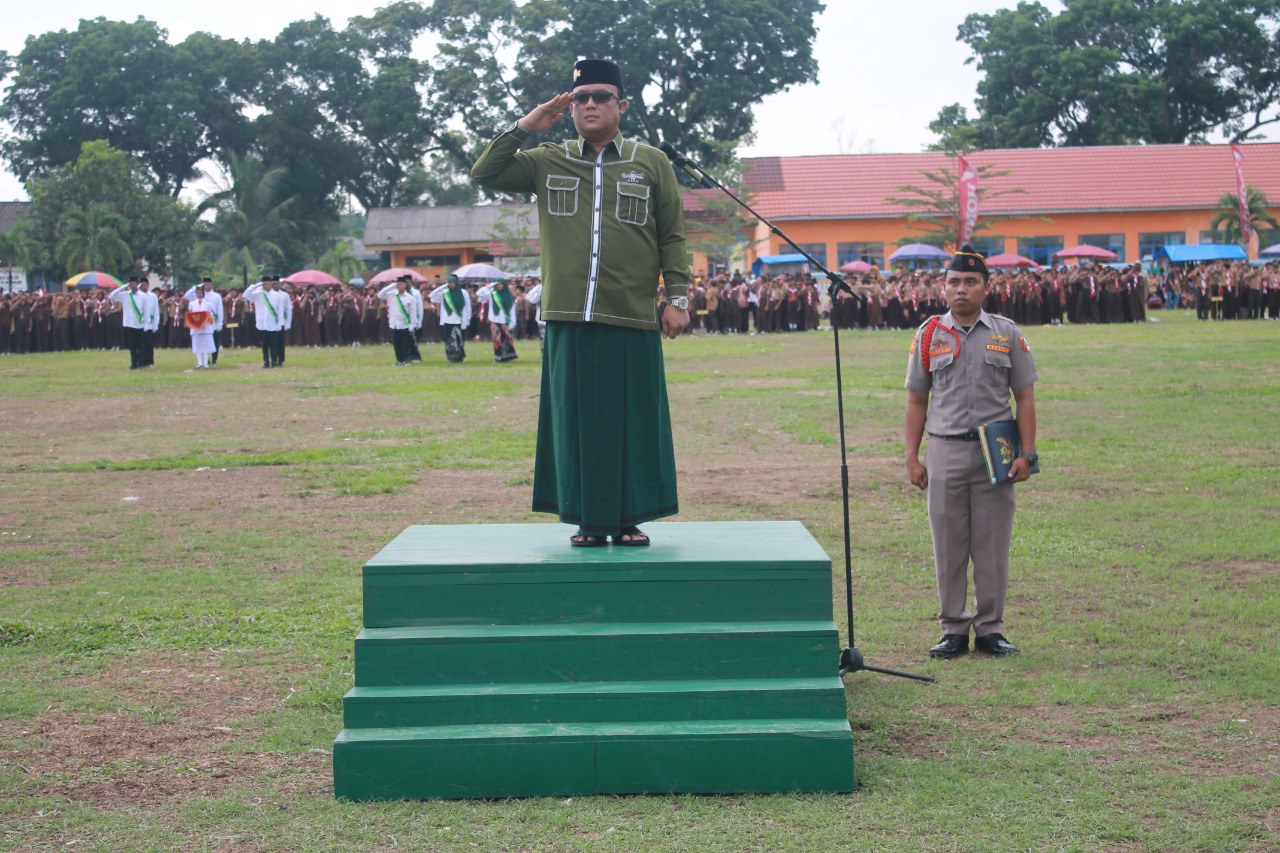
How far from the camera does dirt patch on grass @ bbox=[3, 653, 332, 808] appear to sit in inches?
184

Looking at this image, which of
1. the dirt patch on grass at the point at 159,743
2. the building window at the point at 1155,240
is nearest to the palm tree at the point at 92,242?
the building window at the point at 1155,240

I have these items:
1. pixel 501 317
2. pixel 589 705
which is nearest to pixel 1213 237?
pixel 501 317

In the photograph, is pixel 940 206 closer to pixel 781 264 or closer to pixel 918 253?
pixel 918 253

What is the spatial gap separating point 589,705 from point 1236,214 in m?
51.5

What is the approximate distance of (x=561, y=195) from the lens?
16.6 ft

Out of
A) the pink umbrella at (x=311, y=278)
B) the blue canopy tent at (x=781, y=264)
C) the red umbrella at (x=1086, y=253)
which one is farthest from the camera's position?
the blue canopy tent at (x=781, y=264)

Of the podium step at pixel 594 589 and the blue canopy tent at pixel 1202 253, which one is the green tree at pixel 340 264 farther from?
the podium step at pixel 594 589

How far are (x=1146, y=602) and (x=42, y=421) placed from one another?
48.4 ft

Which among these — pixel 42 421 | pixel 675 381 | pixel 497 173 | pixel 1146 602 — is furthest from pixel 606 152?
pixel 675 381

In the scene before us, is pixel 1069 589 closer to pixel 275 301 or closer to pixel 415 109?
pixel 275 301

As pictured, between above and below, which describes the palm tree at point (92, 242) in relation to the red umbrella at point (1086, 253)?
above

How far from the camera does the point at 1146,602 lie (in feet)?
23.1

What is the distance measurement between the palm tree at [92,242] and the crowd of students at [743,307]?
46.8 ft

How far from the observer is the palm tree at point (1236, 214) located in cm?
5022
